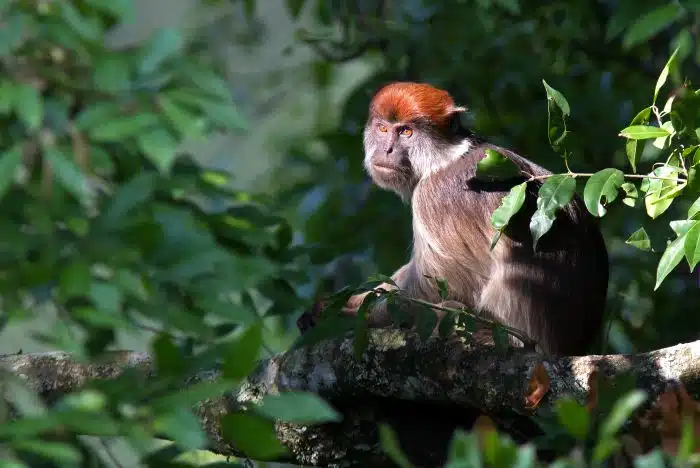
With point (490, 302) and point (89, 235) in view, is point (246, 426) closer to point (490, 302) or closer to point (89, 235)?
point (89, 235)

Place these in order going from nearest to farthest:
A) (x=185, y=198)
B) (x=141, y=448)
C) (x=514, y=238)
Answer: (x=141, y=448) → (x=185, y=198) → (x=514, y=238)

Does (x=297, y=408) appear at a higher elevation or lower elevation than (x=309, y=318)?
higher

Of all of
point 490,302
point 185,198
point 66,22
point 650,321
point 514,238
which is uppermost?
point 66,22

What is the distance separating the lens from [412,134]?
6.57m

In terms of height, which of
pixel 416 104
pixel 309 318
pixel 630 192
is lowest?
pixel 309 318

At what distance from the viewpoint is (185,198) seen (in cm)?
305

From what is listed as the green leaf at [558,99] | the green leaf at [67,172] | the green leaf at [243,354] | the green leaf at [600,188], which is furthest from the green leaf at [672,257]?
the green leaf at [67,172]

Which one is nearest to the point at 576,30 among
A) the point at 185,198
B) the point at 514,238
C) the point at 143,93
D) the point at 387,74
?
the point at 387,74

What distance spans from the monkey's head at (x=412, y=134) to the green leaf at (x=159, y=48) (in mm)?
4001

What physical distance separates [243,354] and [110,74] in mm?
693

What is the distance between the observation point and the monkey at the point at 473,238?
18.5ft

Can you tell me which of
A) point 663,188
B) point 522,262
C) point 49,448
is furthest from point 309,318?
point 49,448

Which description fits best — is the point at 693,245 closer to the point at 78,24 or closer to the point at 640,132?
the point at 640,132

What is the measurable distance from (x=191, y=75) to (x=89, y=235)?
1.55 feet
